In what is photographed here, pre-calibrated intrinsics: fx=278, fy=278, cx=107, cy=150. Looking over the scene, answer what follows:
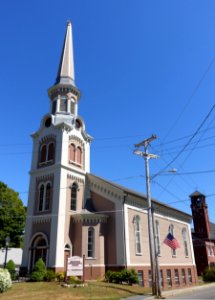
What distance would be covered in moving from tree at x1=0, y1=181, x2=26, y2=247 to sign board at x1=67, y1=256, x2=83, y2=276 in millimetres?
22760

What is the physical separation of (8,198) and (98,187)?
20.1 m

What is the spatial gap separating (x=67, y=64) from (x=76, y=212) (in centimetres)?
1969

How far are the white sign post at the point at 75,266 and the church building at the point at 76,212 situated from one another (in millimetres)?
3759

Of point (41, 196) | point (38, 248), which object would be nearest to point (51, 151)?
point (41, 196)

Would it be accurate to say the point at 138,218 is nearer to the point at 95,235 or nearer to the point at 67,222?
the point at 95,235

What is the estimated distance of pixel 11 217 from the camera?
41094 mm

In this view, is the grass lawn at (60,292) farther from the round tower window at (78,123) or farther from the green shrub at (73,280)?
the round tower window at (78,123)

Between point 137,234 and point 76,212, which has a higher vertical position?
point 76,212

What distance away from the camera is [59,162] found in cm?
2752

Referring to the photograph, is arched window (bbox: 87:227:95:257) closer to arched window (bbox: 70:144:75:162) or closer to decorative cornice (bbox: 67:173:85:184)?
decorative cornice (bbox: 67:173:85:184)

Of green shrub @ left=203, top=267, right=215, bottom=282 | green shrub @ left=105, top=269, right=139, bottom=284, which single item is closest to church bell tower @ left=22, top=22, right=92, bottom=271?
green shrub @ left=105, top=269, right=139, bottom=284

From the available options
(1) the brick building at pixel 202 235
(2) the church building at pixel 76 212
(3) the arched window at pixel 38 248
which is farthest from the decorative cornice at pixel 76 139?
(1) the brick building at pixel 202 235

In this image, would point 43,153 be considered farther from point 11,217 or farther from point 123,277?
point 11,217

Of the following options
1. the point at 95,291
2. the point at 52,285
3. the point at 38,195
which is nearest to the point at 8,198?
the point at 38,195
